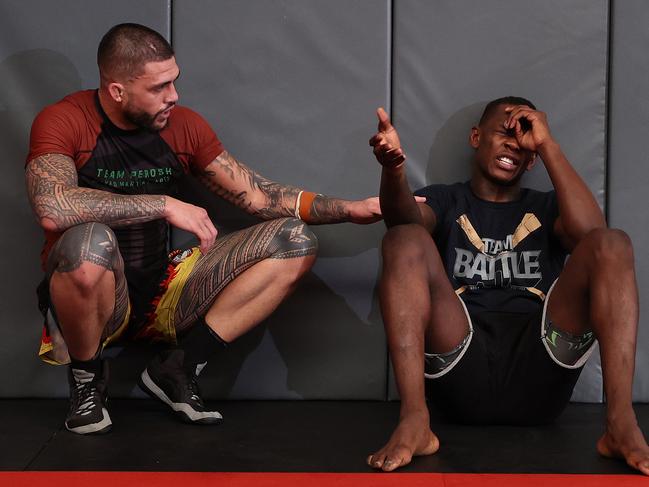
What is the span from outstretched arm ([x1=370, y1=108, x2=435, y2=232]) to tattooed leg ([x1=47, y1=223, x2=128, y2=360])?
2.34 feet

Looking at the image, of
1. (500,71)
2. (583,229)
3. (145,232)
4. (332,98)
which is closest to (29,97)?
(145,232)

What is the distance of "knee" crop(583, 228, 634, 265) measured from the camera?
215cm

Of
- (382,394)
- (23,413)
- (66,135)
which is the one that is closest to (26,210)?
(66,135)

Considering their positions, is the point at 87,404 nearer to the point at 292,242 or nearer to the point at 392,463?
the point at 292,242

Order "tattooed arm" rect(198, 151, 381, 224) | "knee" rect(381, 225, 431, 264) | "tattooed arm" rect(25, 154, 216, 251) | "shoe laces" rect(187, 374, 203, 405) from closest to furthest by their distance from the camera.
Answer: "knee" rect(381, 225, 431, 264) → "tattooed arm" rect(25, 154, 216, 251) → "shoe laces" rect(187, 374, 203, 405) → "tattooed arm" rect(198, 151, 381, 224)

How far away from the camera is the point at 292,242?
101 inches

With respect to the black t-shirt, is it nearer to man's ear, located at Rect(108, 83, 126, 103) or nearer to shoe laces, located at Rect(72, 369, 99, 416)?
man's ear, located at Rect(108, 83, 126, 103)

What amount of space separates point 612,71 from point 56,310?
1789mm

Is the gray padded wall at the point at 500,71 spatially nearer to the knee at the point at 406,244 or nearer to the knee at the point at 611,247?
the knee at the point at 406,244

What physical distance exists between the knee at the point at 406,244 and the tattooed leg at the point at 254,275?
35 cm

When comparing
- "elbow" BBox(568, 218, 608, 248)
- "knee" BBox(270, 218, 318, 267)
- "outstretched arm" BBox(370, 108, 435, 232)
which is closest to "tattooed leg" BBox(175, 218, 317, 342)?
"knee" BBox(270, 218, 318, 267)

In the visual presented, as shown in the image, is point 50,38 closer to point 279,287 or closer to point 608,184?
point 279,287

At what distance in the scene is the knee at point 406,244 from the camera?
2244mm

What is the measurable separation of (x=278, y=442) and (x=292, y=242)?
550 millimetres
